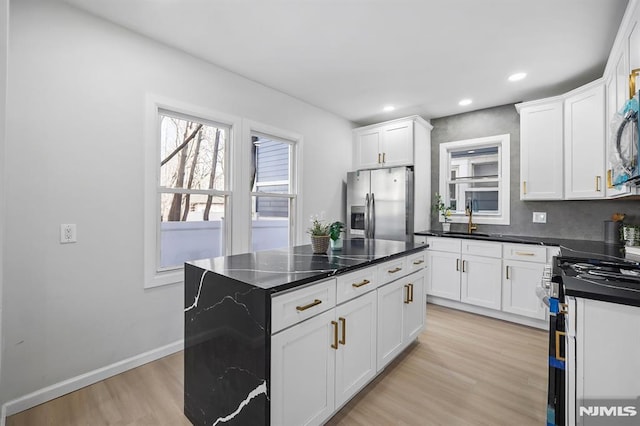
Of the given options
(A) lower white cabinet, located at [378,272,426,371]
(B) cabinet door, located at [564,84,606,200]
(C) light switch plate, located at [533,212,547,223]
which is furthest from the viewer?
(C) light switch plate, located at [533,212,547,223]

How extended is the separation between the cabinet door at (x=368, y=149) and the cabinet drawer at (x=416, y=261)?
6.47 feet

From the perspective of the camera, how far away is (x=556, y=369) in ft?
4.67

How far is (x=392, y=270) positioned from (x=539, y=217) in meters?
2.56

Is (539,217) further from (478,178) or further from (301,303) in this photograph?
(301,303)

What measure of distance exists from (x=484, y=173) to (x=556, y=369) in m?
3.12

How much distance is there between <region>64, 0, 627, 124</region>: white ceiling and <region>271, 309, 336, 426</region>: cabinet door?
2.10 metres

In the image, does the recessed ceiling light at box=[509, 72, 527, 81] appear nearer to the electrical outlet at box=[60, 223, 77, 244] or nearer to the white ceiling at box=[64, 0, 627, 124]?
the white ceiling at box=[64, 0, 627, 124]

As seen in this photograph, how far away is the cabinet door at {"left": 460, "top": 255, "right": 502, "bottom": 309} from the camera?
3.36 metres

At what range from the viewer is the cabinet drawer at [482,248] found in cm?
335

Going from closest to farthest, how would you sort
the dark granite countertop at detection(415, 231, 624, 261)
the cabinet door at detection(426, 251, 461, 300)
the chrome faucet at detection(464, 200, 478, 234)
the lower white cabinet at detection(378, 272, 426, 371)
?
1. the lower white cabinet at detection(378, 272, 426, 371)
2. the dark granite countertop at detection(415, 231, 624, 261)
3. the cabinet door at detection(426, 251, 461, 300)
4. the chrome faucet at detection(464, 200, 478, 234)

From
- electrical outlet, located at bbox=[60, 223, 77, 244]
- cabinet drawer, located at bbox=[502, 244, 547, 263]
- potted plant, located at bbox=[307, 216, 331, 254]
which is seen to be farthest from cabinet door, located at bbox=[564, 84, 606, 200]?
electrical outlet, located at bbox=[60, 223, 77, 244]

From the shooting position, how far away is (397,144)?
162 inches

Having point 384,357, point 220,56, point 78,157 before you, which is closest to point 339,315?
point 384,357

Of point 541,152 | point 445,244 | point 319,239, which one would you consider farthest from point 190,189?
point 541,152
